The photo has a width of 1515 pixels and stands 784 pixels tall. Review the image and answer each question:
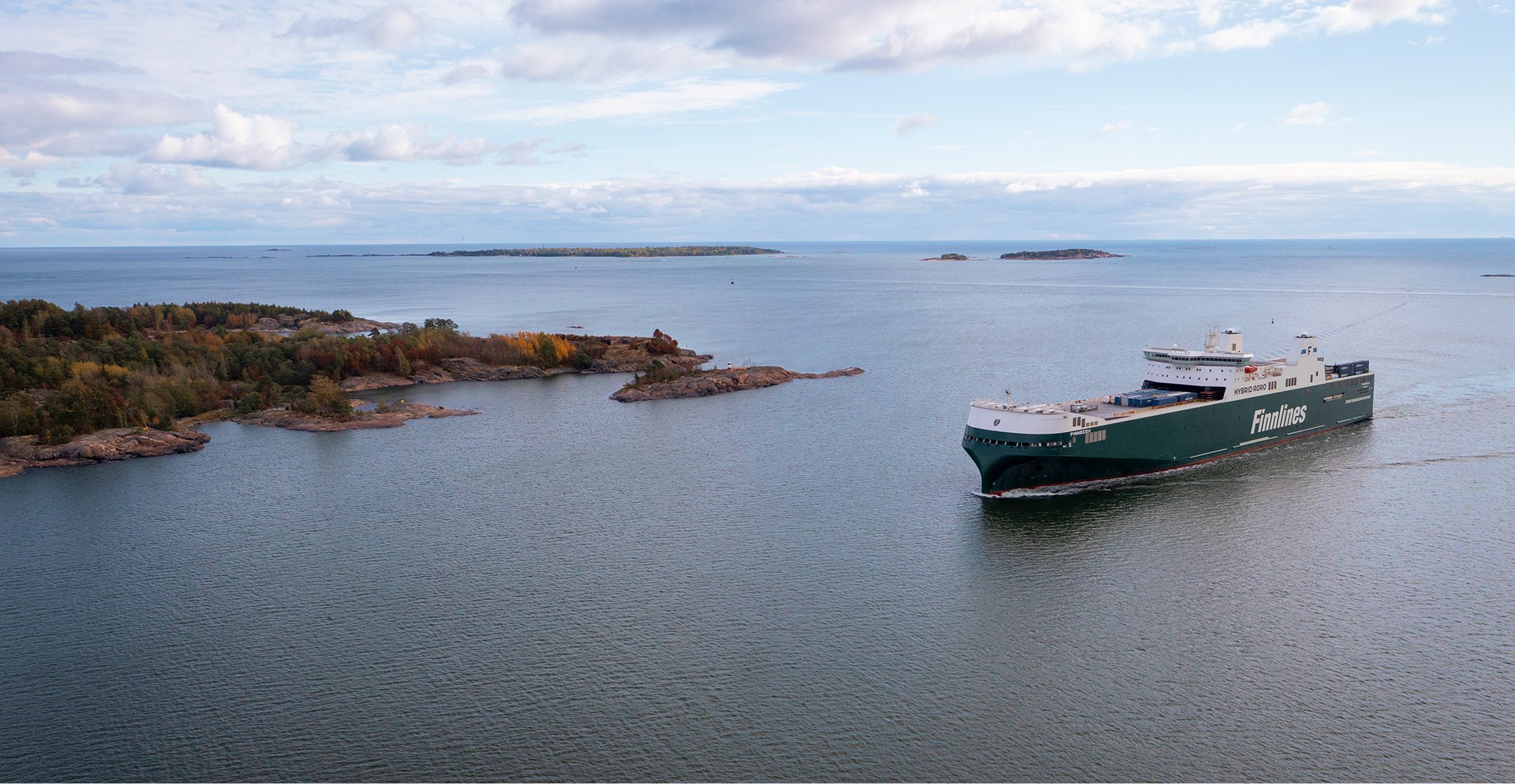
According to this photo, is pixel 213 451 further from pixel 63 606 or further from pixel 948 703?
pixel 948 703

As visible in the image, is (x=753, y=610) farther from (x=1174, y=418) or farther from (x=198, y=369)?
(x=198, y=369)

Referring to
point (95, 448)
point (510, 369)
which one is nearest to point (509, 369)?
point (510, 369)

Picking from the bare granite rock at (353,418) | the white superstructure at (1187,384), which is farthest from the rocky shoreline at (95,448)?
the white superstructure at (1187,384)

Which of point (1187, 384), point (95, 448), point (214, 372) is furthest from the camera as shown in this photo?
point (214, 372)

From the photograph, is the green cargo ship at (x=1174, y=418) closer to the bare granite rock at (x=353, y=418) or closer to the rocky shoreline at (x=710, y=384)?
the rocky shoreline at (x=710, y=384)

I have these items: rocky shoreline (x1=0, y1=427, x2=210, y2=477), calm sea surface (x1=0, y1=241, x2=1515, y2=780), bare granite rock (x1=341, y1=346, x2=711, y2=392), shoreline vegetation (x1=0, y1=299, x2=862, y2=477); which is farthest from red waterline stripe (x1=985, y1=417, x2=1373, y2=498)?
rocky shoreline (x1=0, y1=427, x2=210, y2=477)
